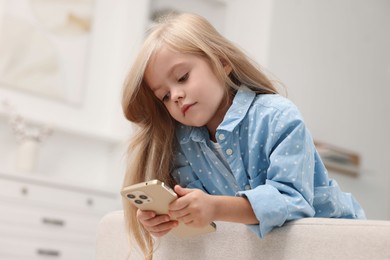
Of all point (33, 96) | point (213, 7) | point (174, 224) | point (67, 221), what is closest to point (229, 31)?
point (213, 7)

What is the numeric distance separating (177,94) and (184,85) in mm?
29

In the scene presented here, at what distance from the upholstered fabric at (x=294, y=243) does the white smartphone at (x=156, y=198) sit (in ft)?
0.08

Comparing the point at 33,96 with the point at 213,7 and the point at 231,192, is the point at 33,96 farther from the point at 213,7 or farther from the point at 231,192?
the point at 231,192

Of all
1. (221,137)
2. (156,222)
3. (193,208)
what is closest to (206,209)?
(193,208)

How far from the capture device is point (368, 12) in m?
4.29

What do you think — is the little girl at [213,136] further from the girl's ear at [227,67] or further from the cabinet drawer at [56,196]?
the cabinet drawer at [56,196]

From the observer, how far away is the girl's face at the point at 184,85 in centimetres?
120

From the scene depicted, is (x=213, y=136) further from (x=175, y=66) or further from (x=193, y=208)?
(x=193, y=208)

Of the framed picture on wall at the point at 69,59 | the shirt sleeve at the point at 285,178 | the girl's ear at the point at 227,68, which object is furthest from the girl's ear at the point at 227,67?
the framed picture on wall at the point at 69,59

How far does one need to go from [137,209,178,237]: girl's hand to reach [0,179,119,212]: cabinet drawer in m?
1.77

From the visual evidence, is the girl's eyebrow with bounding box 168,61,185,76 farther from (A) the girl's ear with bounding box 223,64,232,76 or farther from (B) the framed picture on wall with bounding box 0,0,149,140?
(B) the framed picture on wall with bounding box 0,0,149,140

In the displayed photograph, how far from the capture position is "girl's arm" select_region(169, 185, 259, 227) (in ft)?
3.04

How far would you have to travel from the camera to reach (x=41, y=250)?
2742 millimetres

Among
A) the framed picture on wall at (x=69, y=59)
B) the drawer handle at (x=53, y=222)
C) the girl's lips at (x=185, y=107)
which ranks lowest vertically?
the drawer handle at (x=53, y=222)
